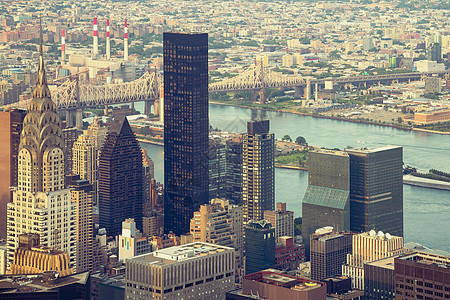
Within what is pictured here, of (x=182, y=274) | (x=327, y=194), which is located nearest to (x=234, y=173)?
(x=327, y=194)

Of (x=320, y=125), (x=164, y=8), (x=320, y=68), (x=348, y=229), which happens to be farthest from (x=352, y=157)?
(x=164, y=8)

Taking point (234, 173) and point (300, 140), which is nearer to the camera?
point (234, 173)

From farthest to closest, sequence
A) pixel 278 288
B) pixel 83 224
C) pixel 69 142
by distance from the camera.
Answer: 1. pixel 69 142
2. pixel 83 224
3. pixel 278 288

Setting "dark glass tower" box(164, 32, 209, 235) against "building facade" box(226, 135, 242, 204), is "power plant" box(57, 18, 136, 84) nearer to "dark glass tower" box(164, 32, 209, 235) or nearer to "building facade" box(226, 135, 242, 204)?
"dark glass tower" box(164, 32, 209, 235)

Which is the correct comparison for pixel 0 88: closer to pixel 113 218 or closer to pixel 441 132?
pixel 441 132

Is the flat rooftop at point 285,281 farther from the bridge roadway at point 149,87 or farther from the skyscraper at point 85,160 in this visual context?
the bridge roadway at point 149,87

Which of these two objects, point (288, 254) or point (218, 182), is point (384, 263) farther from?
point (218, 182)

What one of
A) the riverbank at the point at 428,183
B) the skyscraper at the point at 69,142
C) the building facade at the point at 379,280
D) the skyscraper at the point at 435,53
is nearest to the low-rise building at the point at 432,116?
the riverbank at the point at 428,183

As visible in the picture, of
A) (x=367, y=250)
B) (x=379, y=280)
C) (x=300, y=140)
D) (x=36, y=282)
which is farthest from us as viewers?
(x=300, y=140)
